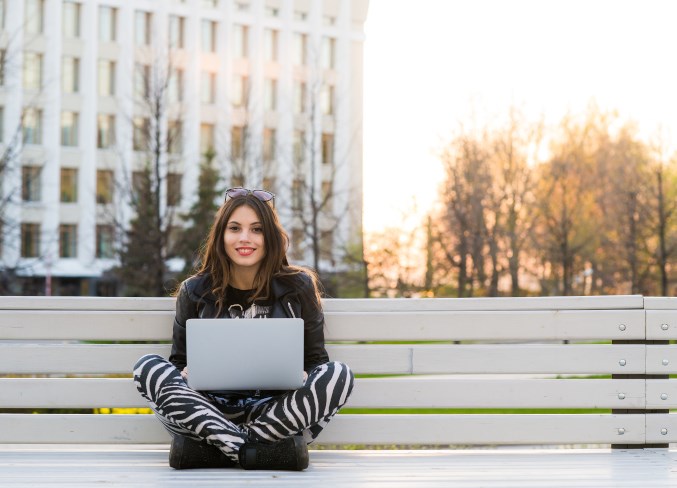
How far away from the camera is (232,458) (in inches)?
168

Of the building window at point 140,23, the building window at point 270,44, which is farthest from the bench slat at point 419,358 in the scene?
the building window at point 270,44

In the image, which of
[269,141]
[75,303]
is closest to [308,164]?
[269,141]

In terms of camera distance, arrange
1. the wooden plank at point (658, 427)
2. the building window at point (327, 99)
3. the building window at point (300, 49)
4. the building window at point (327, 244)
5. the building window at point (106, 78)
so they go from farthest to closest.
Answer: the building window at point (327, 99)
the building window at point (300, 49)
the building window at point (106, 78)
the building window at point (327, 244)
the wooden plank at point (658, 427)

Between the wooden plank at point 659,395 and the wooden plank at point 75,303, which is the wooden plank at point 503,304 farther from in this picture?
the wooden plank at point 75,303

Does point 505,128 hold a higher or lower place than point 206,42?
lower

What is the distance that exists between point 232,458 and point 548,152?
3782 centimetres

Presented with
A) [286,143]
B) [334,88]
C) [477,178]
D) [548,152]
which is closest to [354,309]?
[477,178]

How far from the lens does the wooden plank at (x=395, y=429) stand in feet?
15.9

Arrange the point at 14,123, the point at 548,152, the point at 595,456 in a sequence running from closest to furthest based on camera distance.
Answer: the point at 595,456 < the point at 548,152 < the point at 14,123

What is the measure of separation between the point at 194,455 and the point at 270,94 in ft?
175

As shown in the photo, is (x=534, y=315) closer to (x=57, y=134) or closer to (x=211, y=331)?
(x=211, y=331)

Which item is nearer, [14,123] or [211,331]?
[211,331]

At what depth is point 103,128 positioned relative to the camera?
5194 centimetres

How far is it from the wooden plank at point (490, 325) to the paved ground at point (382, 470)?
0.52m
